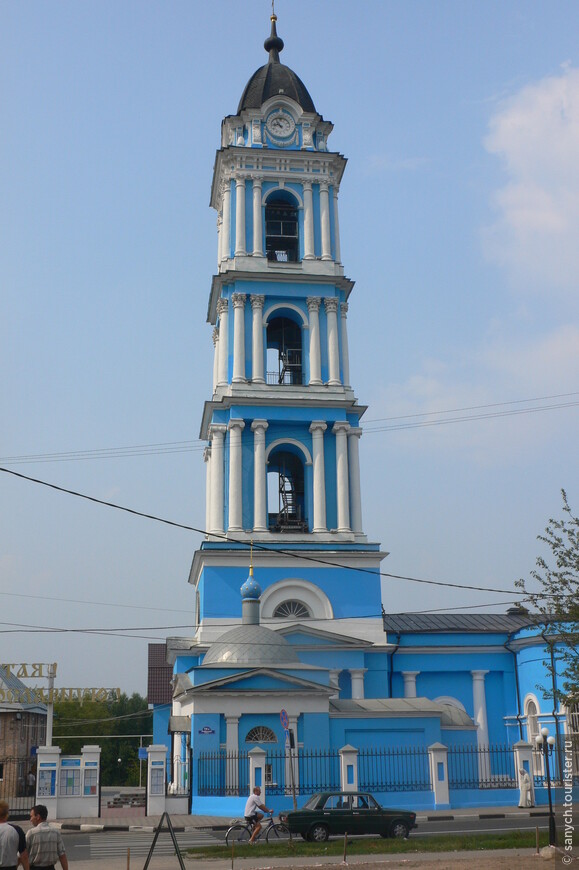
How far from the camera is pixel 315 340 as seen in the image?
3753 cm

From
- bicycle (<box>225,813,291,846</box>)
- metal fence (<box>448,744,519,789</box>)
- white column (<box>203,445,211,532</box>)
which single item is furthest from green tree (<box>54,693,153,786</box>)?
bicycle (<box>225,813,291,846</box>)

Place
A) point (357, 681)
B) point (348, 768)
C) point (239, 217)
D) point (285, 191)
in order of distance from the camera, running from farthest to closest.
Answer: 1. point (285, 191)
2. point (239, 217)
3. point (357, 681)
4. point (348, 768)

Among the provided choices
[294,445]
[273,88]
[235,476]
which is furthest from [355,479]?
[273,88]

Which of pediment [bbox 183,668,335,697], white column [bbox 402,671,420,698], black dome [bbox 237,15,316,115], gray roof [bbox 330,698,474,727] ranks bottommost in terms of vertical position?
gray roof [bbox 330,698,474,727]

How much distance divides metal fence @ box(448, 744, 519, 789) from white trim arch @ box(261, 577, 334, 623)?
6697 mm

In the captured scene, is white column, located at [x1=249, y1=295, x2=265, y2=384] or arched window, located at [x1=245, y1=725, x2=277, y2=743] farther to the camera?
white column, located at [x1=249, y1=295, x2=265, y2=384]

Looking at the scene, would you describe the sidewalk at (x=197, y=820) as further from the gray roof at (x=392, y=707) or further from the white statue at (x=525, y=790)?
the gray roof at (x=392, y=707)

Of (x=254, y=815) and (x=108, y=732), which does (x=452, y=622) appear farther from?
(x=108, y=732)

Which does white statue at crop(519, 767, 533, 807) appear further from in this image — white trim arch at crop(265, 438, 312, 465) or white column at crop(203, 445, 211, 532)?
white column at crop(203, 445, 211, 532)

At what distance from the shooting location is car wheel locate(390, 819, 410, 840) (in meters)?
20.0

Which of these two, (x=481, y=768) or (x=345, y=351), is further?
(x=345, y=351)

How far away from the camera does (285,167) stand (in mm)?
39656

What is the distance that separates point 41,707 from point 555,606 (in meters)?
45.1

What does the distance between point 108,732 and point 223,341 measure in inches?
2116
